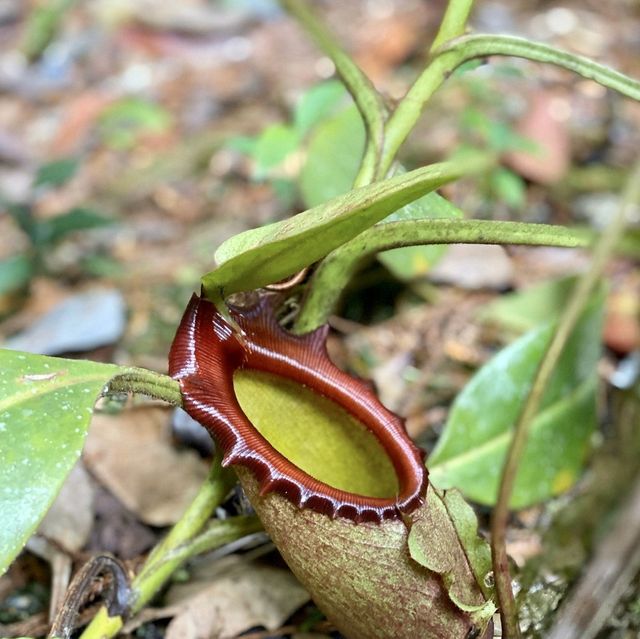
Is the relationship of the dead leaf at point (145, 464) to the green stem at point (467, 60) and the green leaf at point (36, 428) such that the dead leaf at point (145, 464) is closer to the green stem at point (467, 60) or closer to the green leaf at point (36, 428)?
the green leaf at point (36, 428)

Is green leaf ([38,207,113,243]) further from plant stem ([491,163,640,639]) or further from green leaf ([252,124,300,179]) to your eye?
plant stem ([491,163,640,639])

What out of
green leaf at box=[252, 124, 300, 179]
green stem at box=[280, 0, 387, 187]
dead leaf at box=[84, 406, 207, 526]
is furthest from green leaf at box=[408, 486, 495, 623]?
green leaf at box=[252, 124, 300, 179]

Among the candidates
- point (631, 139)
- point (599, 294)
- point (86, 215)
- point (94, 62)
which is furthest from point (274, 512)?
point (94, 62)

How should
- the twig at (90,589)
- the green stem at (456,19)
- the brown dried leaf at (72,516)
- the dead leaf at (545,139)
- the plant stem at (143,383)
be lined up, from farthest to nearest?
1. the dead leaf at (545,139)
2. the brown dried leaf at (72,516)
3. the green stem at (456,19)
4. the twig at (90,589)
5. the plant stem at (143,383)

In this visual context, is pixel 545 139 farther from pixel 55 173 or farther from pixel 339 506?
pixel 339 506

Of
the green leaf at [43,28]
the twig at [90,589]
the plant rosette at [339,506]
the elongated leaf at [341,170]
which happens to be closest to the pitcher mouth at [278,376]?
the plant rosette at [339,506]

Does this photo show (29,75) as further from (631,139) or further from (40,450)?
(40,450)
